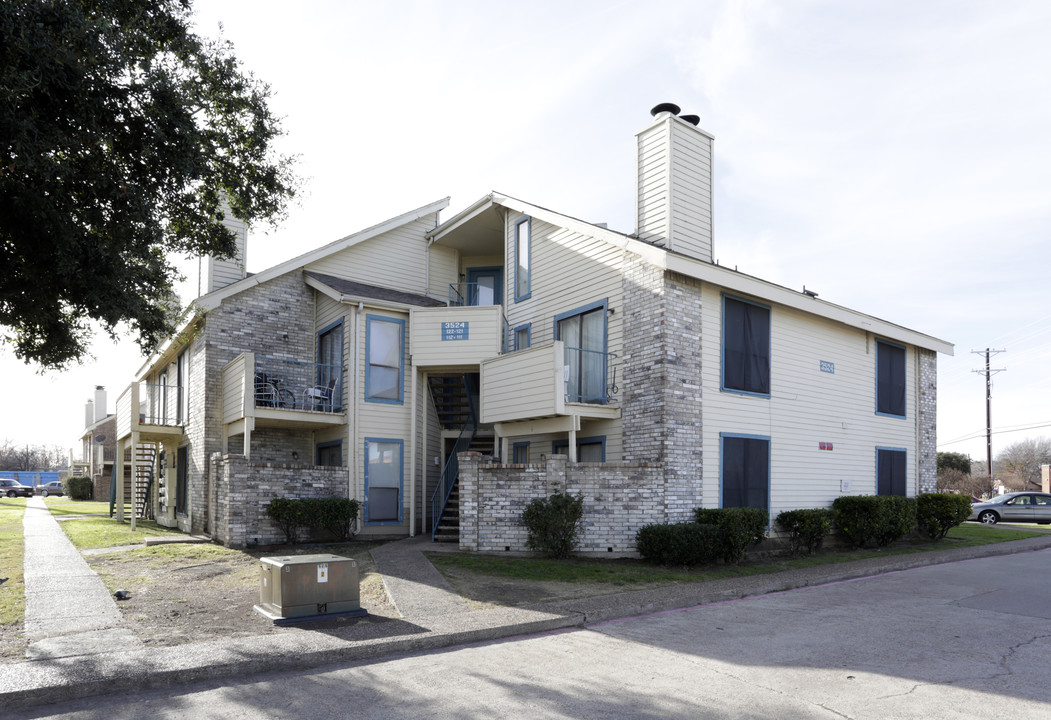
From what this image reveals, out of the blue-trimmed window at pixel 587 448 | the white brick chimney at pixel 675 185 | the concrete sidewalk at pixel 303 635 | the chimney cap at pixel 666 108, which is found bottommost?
the concrete sidewalk at pixel 303 635

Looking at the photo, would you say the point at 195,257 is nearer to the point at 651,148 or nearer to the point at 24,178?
the point at 24,178

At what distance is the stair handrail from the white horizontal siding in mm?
5669

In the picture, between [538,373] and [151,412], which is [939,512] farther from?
[151,412]

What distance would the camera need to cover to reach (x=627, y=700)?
611 centimetres

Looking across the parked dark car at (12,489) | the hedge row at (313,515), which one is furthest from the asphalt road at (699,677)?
the parked dark car at (12,489)

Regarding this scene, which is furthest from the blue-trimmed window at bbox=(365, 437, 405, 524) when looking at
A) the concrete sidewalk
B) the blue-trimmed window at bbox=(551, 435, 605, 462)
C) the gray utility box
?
the gray utility box

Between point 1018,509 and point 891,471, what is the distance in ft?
48.6

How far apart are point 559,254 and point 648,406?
4.50 meters

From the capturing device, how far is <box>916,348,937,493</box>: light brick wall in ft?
65.6

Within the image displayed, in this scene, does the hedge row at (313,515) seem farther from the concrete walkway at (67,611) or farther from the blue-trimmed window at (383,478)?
the concrete walkway at (67,611)

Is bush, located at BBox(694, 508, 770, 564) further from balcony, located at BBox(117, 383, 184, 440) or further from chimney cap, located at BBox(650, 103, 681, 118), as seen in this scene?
balcony, located at BBox(117, 383, 184, 440)

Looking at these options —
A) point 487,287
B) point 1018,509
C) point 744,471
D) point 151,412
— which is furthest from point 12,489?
point 1018,509

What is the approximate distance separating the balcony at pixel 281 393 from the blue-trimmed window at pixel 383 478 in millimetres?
1060

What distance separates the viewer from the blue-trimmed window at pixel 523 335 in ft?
59.0
